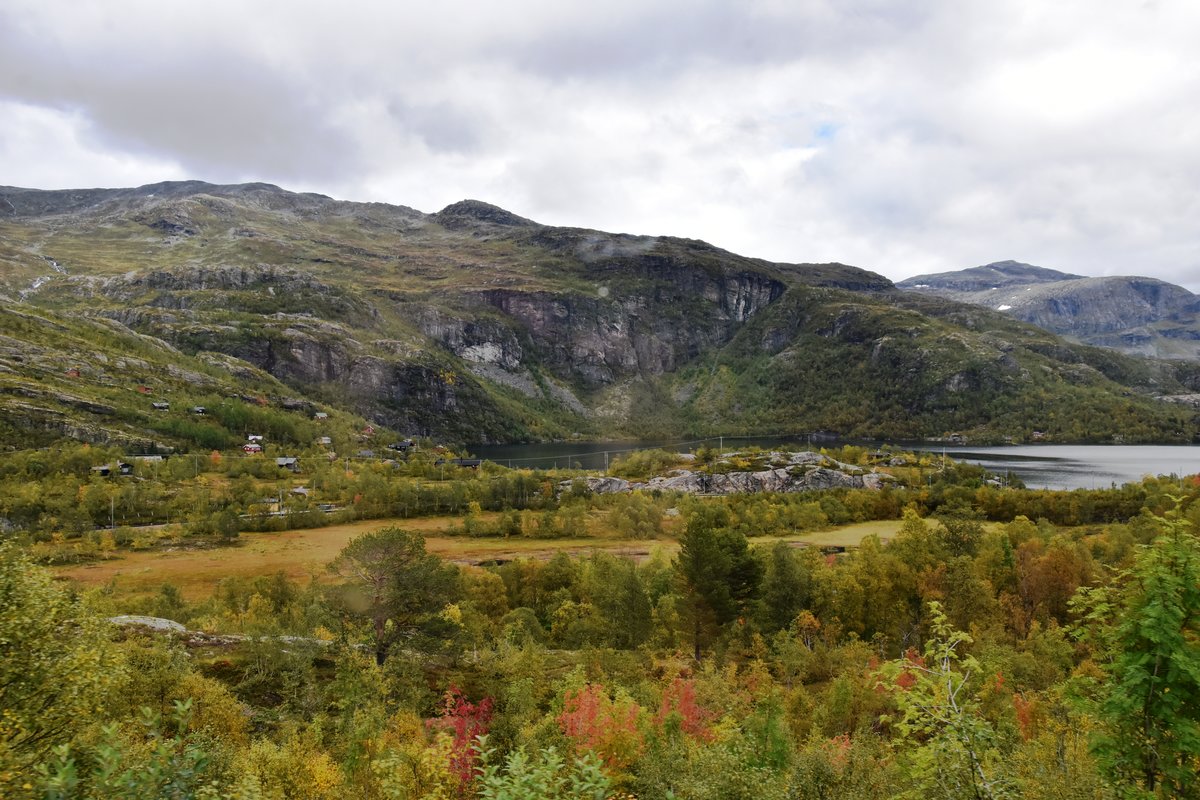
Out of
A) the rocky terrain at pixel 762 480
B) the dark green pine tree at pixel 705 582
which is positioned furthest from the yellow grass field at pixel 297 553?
the dark green pine tree at pixel 705 582

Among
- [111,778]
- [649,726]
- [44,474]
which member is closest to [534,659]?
[649,726]

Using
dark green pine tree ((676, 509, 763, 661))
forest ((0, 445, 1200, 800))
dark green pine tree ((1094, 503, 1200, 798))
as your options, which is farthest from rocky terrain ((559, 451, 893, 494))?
dark green pine tree ((1094, 503, 1200, 798))

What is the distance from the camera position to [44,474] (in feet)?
360

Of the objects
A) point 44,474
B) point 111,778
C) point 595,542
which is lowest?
point 595,542

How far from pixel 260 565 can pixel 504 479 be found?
195 feet

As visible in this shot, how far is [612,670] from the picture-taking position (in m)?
34.8

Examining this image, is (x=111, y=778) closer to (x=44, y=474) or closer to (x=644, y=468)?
(x=44, y=474)

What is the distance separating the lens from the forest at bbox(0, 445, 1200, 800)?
958 centimetres

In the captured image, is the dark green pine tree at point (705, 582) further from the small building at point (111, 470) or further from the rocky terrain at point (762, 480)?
the small building at point (111, 470)

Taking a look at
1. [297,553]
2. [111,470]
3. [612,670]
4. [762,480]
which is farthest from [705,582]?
[111,470]

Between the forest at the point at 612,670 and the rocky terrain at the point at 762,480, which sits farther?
the rocky terrain at the point at 762,480

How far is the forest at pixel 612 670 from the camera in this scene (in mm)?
9578

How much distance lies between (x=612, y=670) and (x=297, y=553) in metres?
68.2

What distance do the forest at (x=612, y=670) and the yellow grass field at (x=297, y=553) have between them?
3.16 meters
